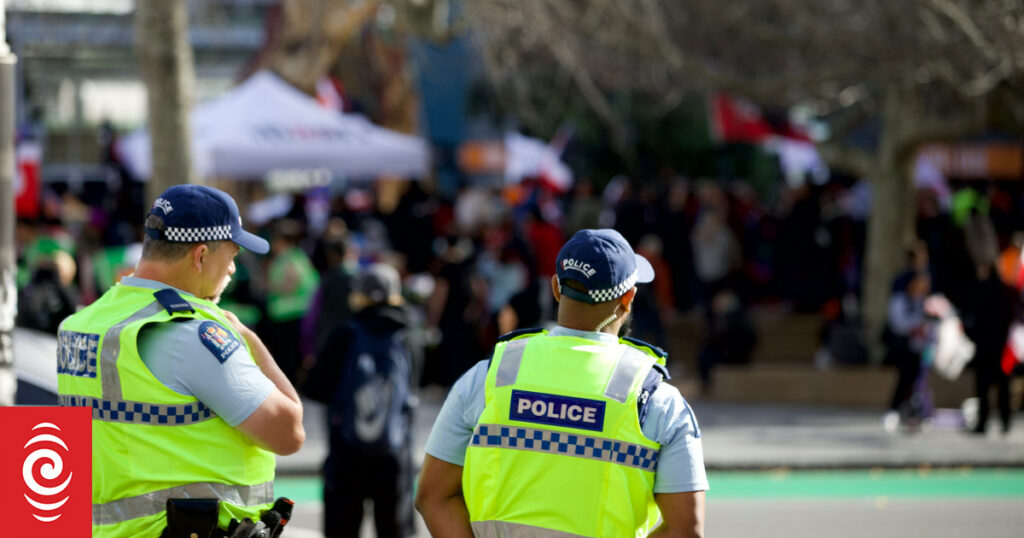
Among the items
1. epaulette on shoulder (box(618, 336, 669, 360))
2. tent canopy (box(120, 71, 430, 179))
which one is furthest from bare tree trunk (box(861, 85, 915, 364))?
epaulette on shoulder (box(618, 336, 669, 360))

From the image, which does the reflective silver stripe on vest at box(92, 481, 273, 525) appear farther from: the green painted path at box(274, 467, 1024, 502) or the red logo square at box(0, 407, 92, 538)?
the green painted path at box(274, 467, 1024, 502)

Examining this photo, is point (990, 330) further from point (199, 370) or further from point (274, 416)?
point (199, 370)

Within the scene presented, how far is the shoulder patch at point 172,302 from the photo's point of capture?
12.2ft

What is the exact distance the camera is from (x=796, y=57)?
21.7 metres

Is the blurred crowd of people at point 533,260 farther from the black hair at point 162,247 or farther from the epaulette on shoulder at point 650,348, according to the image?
the epaulette on shoulder at point 650,348

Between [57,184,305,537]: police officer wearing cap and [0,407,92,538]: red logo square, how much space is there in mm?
202

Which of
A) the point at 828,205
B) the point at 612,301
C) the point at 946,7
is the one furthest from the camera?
the point at 828,205

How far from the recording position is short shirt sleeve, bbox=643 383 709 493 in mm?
3574

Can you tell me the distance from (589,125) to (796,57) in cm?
898

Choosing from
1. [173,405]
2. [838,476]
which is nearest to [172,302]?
[173,405]

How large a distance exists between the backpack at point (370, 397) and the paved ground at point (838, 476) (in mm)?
1982

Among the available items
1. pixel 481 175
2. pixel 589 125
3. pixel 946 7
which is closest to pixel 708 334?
pixel 946 7

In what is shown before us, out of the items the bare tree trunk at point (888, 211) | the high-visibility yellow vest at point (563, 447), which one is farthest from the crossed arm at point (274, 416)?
the bare tree trunk at point (888, 211)

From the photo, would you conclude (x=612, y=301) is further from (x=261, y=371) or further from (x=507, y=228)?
(x=507, y=228)
